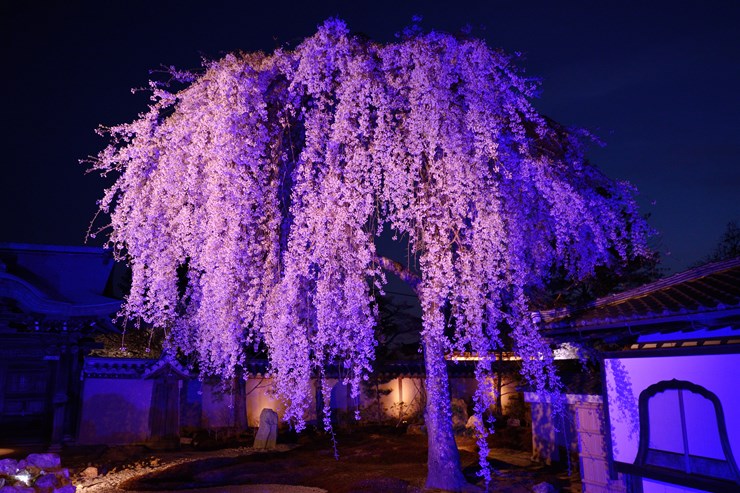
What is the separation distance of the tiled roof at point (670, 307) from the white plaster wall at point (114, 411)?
1474cm

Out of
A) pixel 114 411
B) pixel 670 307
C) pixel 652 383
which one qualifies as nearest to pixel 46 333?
pixel 114 411

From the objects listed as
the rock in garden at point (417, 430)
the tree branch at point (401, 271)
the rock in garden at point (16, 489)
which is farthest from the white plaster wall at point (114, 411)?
the tree branch at point (401, 271)

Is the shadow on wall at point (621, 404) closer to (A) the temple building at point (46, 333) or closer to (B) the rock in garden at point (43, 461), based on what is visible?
(B) the rock in garden at point (43, 461)

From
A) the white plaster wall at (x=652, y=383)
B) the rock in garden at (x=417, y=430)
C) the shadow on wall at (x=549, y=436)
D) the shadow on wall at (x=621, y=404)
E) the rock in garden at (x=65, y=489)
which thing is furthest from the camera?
the rock in garden at (x=417, y=430)

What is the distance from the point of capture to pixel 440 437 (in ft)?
31.5

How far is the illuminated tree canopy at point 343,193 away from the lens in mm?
7672

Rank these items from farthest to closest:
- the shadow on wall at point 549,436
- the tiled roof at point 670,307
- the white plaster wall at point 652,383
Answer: the shadow on wall at point 549,436 < the tiled roof at point 670,307 < the white plaster wall at point 652,383

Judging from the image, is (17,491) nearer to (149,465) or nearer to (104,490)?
(104,490)

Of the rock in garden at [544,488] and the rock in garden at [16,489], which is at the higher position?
the rock in garden at [16,489]

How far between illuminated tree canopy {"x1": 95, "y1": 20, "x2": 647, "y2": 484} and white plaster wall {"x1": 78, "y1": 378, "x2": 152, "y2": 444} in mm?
10647

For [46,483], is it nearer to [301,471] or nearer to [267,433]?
[301,471]

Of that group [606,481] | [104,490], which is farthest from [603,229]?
[104,490]

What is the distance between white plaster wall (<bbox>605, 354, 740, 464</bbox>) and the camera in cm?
556

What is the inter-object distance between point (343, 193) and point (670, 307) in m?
4.23
